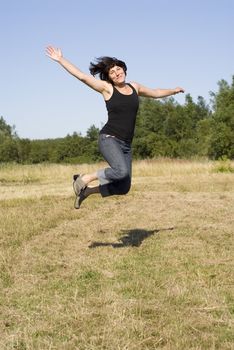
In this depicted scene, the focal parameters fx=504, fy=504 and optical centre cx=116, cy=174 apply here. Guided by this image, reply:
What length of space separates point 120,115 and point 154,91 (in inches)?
42.1

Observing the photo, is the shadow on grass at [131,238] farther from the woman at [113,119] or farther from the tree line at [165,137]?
the tree line at [165,137]

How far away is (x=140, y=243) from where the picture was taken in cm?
725

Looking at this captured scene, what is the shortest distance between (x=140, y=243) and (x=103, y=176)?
131 cm

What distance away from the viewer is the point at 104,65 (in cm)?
657

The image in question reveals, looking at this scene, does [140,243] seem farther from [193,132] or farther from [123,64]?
[193,132]

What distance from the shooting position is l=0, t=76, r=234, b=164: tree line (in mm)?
40219

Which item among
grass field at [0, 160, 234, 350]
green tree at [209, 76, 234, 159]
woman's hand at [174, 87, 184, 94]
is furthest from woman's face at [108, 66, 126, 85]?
green tree at [209, 76, 234, 159]

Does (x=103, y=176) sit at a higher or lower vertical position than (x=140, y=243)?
higher

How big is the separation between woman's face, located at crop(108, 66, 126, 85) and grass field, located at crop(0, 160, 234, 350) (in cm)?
224

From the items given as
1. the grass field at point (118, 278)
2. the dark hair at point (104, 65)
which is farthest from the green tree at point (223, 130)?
the dark hair at point (104, 65)

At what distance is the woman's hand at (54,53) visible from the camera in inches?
244

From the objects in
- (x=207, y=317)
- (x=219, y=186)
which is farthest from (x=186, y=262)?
(x=219, y=186)

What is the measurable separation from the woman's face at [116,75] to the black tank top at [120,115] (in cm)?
19

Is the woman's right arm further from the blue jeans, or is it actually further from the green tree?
the green tree
